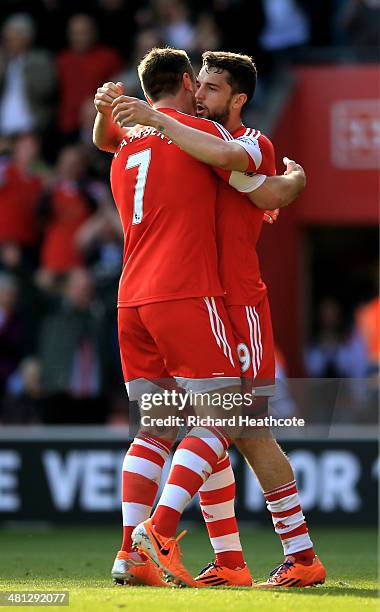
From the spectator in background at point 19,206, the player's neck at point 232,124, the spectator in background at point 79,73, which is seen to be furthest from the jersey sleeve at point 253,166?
the spectator in background at point 79,73

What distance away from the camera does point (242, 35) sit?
41.3ft

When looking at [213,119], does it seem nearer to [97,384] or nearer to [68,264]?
[97,384]

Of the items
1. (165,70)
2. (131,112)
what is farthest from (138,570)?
(165,70)

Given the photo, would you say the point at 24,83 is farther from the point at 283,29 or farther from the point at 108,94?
the point at 108,94

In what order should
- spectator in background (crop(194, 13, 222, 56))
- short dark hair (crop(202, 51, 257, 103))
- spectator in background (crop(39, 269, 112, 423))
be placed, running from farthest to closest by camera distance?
spectator in background (crop(194, 13, 222, 56)) < spectator in background (crop(39, 269, 112, 423)) < short dark hair (crop(202, 51, 257, 103))

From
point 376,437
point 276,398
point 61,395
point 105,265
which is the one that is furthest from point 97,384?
point 276,398

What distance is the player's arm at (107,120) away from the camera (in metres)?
5.68

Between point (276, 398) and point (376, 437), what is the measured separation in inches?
160

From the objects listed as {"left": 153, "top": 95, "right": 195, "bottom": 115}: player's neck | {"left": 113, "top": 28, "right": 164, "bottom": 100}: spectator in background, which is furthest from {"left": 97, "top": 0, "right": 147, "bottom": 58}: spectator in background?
{"left": 153, "top": 95, "right": 195, "bottom": 115}: player's neck

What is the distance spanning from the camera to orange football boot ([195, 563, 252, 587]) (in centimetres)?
562

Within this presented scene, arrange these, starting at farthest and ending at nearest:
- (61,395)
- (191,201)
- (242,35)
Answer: (242,35), (61,395), (191,201)

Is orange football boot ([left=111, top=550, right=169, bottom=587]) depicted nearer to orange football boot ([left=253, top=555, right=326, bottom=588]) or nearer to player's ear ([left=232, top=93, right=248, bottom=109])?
orange football boot ([left=253, top=555, right=326, bottom=588])

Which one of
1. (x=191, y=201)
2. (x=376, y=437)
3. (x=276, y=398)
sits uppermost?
(x=191, y=201)

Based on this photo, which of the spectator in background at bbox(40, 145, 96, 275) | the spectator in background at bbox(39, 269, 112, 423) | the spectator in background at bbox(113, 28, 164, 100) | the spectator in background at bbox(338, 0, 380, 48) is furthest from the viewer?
the spectator in background at bbox(338, 0, 380, 48)
